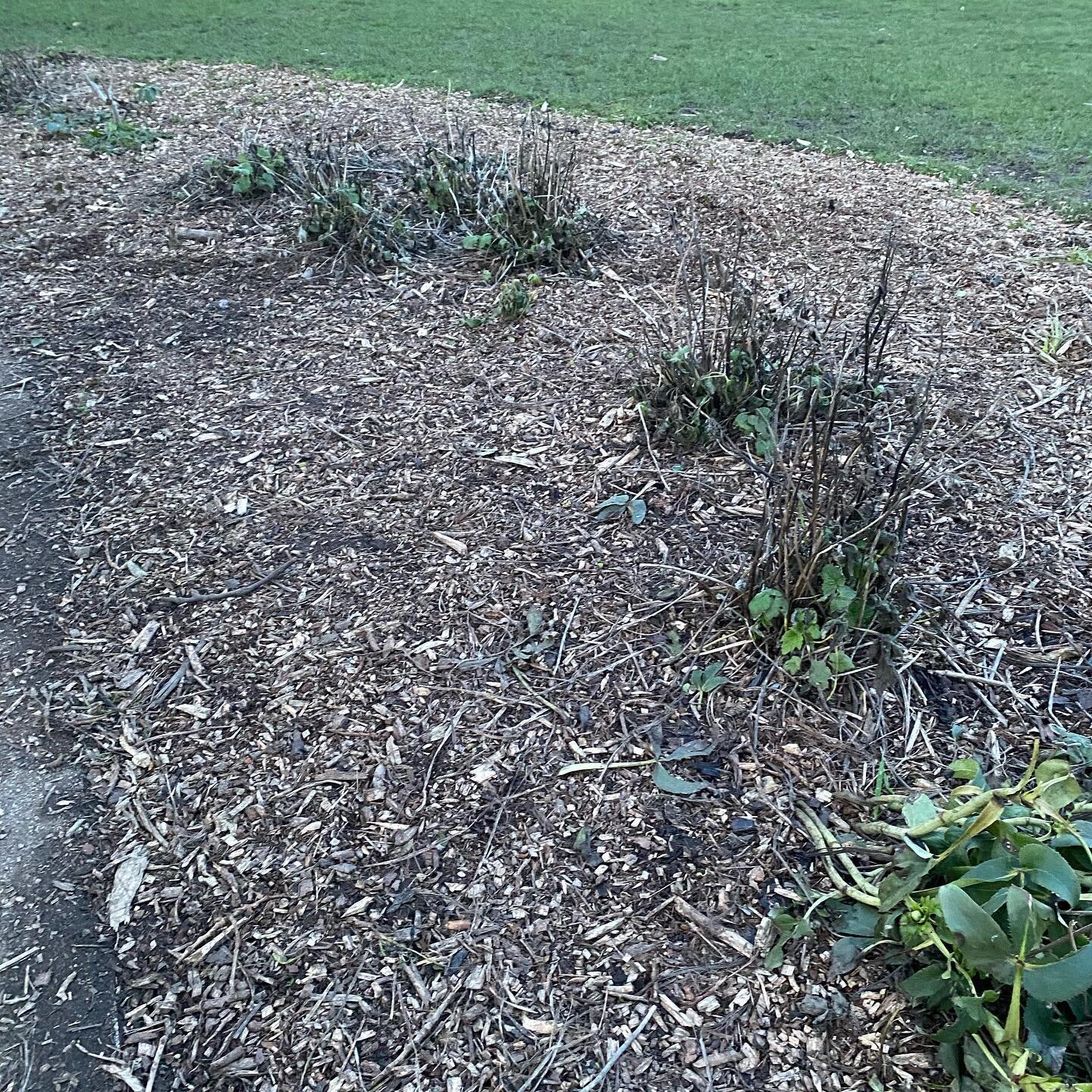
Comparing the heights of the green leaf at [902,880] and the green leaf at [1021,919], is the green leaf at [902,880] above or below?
below

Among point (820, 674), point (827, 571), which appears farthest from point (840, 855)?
point (827, 571)

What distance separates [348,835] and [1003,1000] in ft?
3.96

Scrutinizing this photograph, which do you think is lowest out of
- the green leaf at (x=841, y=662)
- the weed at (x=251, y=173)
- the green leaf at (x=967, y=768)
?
the green leaf at (x=841, y=662)

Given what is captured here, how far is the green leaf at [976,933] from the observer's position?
1.33 m

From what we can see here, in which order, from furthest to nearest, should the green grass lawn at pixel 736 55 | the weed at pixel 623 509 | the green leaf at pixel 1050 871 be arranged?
the green grass lawn at pixel 736 55 → the weed at pixel 623 509 → the green leaf at pixel 1050 871

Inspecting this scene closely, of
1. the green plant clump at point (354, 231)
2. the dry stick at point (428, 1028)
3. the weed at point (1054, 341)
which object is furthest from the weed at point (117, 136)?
the dry stick at point (428, 1028)

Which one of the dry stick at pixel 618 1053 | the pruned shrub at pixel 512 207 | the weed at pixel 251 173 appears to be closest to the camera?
the dry stick at pixel 618 1053

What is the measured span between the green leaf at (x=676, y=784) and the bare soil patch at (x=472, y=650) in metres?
0.02

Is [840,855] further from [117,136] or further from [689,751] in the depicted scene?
[117,136]

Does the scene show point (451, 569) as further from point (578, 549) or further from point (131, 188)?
point (131, 188)

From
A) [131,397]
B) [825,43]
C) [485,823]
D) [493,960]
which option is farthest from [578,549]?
[825,43]

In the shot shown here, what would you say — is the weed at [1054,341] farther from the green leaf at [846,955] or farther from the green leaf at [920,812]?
the green leaf at [846,955]

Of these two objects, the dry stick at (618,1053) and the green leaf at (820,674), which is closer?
the dry stick at (618,1053)

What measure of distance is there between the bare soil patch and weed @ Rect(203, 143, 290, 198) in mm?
586
